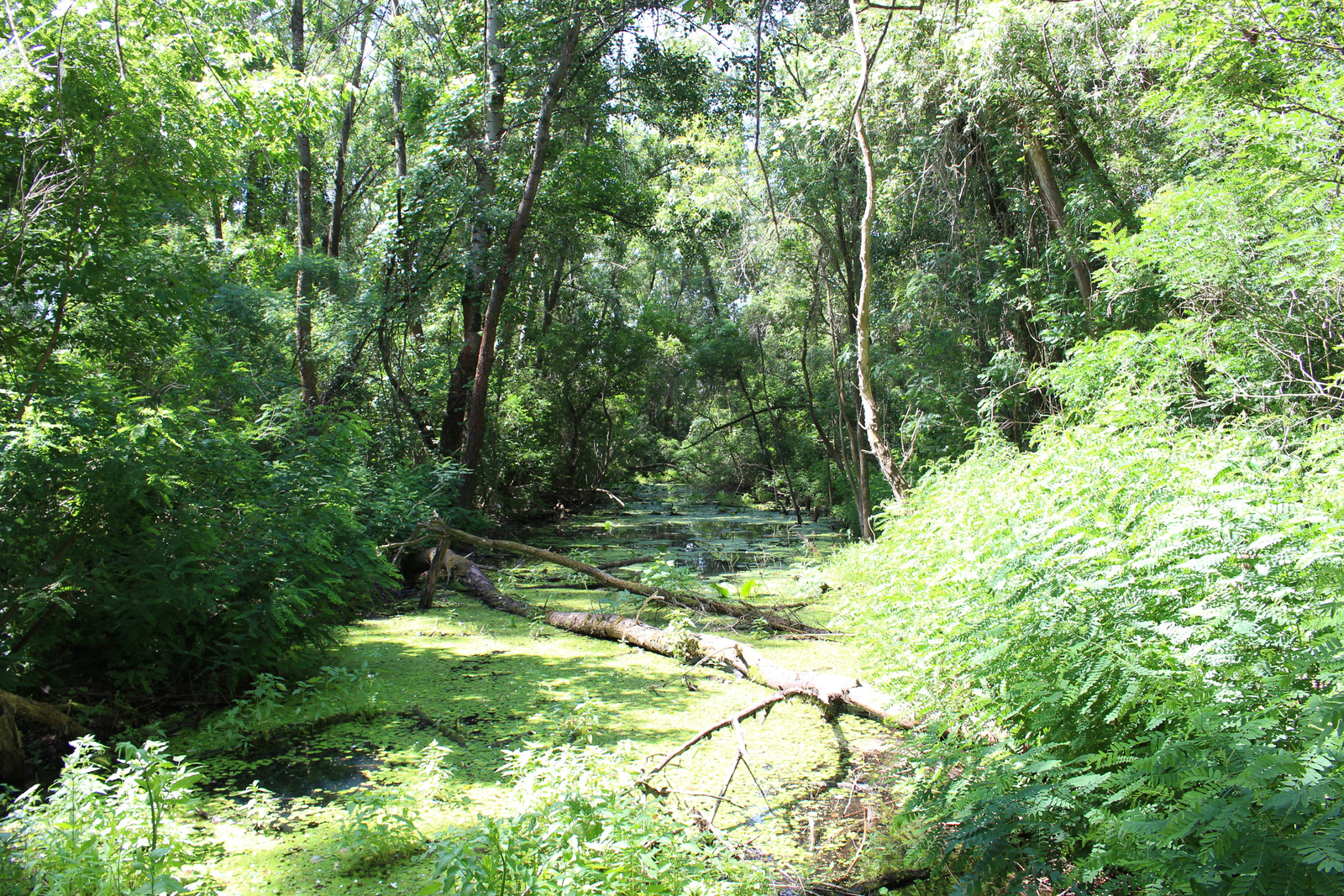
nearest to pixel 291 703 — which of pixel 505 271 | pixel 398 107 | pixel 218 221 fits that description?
pixel 505 271

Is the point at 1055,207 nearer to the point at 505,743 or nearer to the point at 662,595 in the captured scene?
the point at 662,595

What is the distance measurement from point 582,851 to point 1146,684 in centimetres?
174

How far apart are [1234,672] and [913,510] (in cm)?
394

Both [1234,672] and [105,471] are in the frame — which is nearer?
[1234,672]

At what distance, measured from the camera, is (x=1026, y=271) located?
872cm

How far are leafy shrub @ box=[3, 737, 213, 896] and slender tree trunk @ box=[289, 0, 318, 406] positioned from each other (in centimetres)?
744

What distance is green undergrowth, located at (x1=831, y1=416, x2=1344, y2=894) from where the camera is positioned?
1.67 meters

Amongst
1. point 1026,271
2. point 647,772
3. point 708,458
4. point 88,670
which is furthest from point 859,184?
point 708,458

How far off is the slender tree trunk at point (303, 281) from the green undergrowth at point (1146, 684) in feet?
28.6

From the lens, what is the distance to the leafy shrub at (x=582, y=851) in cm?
201

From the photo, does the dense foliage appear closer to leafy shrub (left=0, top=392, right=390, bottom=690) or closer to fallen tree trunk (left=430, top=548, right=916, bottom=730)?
leafy shrub (left=0, top=392, right=390, bottom=690)

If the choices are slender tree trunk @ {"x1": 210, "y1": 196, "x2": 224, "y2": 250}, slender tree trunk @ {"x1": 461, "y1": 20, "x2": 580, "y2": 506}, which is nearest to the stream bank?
slender tree trunk @ {"x1": 461, "y1": 20, "x2": 580, "y2": 506}

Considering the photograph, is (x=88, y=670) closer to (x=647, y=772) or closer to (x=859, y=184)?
(x=647, y=772)

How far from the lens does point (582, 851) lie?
2.15m
